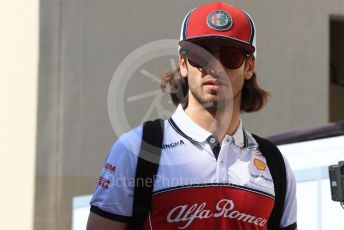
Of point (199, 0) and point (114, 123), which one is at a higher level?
point (199, 0)

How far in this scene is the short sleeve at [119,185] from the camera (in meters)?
2.88

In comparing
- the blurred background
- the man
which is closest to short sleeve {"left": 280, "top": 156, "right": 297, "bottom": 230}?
the man

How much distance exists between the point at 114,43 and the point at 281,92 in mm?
2547

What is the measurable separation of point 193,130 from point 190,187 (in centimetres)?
23

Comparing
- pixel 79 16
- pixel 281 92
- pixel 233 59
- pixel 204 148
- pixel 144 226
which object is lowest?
pixel 144 226

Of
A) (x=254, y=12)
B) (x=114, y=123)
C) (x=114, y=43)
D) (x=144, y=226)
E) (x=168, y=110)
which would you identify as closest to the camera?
(x=144, y=226)

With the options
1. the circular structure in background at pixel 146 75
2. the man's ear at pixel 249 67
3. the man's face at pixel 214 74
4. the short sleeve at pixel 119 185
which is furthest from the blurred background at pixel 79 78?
the short sleeve at pixel 119 185

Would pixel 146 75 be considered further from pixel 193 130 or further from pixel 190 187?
pixel 190 187

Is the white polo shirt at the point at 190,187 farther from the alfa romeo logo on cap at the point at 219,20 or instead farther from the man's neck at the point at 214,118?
the alfa romeo logo on cap at the point at 219,20

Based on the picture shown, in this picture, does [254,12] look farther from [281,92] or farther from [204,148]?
[204,148]

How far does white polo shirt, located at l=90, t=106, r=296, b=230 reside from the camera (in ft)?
9.44

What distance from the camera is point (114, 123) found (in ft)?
10.9

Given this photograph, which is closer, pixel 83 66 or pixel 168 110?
pixel 168 110

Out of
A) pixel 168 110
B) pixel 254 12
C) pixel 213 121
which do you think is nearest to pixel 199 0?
pixel 254 12
